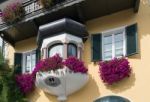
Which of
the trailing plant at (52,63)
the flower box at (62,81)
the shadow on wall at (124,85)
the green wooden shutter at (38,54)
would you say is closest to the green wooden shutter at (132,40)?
the shadow on wall at (124,85)

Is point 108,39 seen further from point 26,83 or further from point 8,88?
point 8,88

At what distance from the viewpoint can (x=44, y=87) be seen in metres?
15.9

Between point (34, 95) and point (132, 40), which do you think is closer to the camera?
point (132, 40)

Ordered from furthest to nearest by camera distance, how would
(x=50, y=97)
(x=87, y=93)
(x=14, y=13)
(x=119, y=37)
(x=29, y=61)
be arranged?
(x=29, y=61), (x=14, y=13), (x=50, y=97), (x=119, y=37), (x=87, y=93)

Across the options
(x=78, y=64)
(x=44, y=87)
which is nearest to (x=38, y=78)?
(x=44, y=87)

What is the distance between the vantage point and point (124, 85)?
49.4ft

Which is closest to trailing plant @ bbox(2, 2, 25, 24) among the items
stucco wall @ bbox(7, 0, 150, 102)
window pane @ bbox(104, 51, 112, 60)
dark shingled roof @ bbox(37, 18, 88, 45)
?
dark shingled roof @ bbox(37, 18, 88, 45)

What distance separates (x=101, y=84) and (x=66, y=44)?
5.53 feet

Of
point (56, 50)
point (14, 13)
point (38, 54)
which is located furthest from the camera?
point (38, 54)

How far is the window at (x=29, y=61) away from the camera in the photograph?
1778 cm

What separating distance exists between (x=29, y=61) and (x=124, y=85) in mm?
4305

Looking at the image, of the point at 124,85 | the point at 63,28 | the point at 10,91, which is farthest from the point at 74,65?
the point at 10,91

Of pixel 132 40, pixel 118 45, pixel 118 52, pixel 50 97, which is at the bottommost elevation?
pixel 50 97

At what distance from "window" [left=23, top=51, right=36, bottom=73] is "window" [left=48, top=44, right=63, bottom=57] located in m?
1.60
